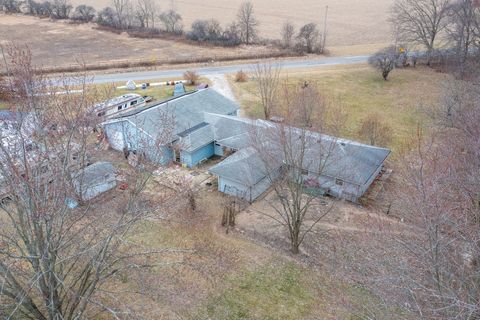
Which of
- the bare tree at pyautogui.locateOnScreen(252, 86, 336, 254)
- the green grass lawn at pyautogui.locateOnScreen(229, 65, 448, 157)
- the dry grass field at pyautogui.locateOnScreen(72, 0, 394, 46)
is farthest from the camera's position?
the dry grass field at pyautogui.locateOnScreen(72, 0, 394, 46)

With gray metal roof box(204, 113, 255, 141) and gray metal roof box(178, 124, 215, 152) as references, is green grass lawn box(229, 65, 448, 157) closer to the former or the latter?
gray metal roof box(204, 113, 255, 141)

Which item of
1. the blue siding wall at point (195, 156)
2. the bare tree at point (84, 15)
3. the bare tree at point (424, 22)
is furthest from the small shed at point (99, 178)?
the bare tree at point (84, 15)

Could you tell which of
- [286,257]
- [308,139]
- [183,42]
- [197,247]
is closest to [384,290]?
[286,257]

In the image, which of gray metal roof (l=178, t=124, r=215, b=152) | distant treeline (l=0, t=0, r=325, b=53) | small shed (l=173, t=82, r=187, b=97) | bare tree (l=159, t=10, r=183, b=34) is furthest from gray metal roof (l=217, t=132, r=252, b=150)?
bare tree (l=159, t=10, r=183, b=34)

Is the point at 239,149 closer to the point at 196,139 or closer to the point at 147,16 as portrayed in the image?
the point at 196,139

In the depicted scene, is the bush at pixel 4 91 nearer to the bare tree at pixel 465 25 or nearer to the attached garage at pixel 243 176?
the attached garage at pixel 243 176

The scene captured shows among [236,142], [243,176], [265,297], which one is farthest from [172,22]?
[265,297]
